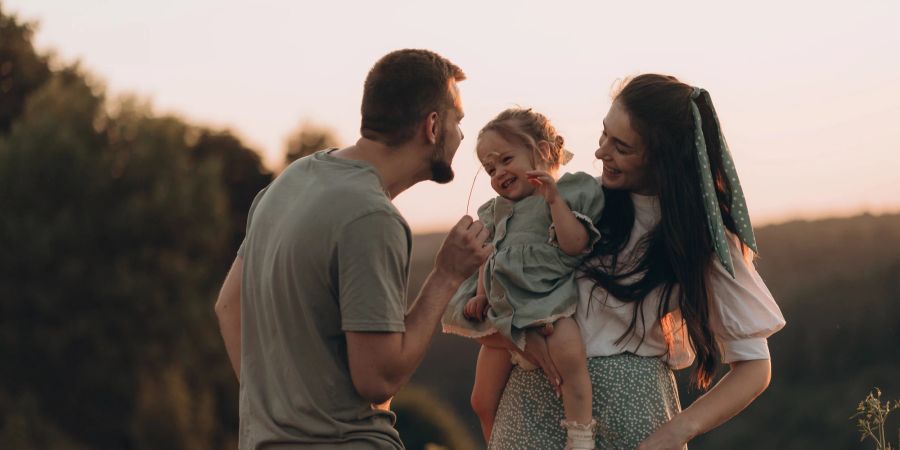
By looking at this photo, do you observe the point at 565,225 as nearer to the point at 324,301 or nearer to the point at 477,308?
the point at 477,308

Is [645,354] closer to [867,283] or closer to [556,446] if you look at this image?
[556,446]

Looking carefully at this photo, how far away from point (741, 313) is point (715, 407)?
0.25m

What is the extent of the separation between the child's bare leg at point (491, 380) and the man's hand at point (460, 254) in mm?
547

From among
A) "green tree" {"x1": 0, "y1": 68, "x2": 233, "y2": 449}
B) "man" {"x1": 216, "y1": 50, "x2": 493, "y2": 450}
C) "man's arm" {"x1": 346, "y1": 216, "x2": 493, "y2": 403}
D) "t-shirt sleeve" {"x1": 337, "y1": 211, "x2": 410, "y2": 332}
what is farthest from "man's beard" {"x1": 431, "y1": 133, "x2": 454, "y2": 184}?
"green tree" {"x1": 0, "y1": 68, "x2": 233, "y2": 449}

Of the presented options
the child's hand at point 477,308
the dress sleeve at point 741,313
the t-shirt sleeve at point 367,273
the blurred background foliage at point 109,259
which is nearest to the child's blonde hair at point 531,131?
the child's hand at point 477,308

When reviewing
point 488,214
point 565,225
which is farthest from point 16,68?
point 565,225

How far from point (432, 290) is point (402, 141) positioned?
38 centimetres

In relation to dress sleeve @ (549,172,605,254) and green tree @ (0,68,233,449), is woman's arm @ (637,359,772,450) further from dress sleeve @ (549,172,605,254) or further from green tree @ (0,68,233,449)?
green tree @ (0,68,233,449)

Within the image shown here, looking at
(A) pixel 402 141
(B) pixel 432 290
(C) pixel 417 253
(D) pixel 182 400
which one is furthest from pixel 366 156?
(D) pixel 182 400

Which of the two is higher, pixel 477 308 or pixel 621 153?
pixel 621 153

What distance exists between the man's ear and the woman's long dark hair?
55 cm

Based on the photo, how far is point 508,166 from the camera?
3.93 meters

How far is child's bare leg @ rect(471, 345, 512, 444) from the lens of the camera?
148 inches

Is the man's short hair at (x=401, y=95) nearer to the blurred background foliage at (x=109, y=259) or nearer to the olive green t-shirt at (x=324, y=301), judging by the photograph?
the olive green t-shirt at (x=324, y=301)
